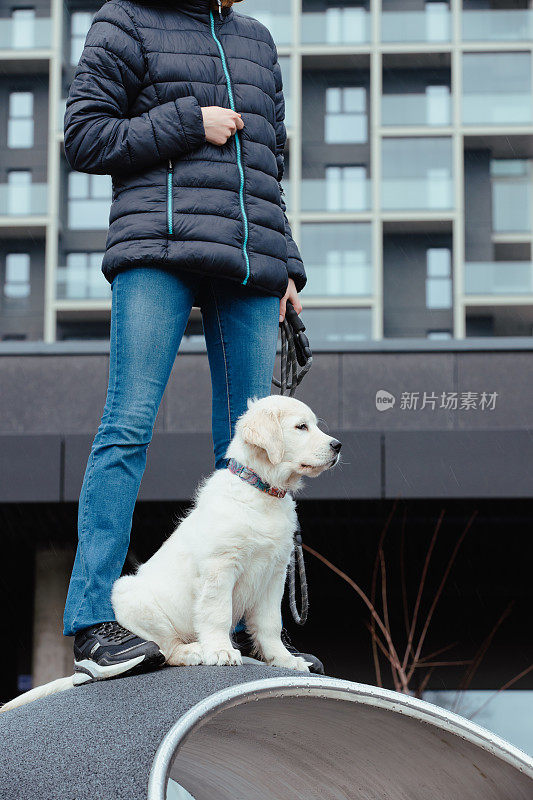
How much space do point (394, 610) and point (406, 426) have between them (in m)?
2.76

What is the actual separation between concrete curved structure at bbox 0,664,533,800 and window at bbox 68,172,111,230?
32.3 metres

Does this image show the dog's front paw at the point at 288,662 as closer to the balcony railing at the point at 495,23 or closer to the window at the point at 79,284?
the window at the point at 79,284

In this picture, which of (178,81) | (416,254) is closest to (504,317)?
(416,254)

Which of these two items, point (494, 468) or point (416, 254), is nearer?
point (494, 468)

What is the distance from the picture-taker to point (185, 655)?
2.79m

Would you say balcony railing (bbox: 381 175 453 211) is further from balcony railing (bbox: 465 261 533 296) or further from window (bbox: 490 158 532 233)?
balcony railing (bbox: 465 261 533 296)

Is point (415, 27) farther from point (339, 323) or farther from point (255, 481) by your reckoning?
point (255, 481)

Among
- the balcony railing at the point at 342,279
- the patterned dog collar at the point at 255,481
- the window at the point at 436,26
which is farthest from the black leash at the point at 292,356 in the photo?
the window at the point at 436,26

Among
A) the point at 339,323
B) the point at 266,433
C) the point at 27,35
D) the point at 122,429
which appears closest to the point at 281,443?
the point at 266,433

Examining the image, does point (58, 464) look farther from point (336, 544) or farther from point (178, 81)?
point (178, 81)

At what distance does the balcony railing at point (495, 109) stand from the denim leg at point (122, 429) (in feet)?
106

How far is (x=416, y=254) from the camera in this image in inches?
1308

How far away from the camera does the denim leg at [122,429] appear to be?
2.72 m

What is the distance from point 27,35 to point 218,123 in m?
34.0
